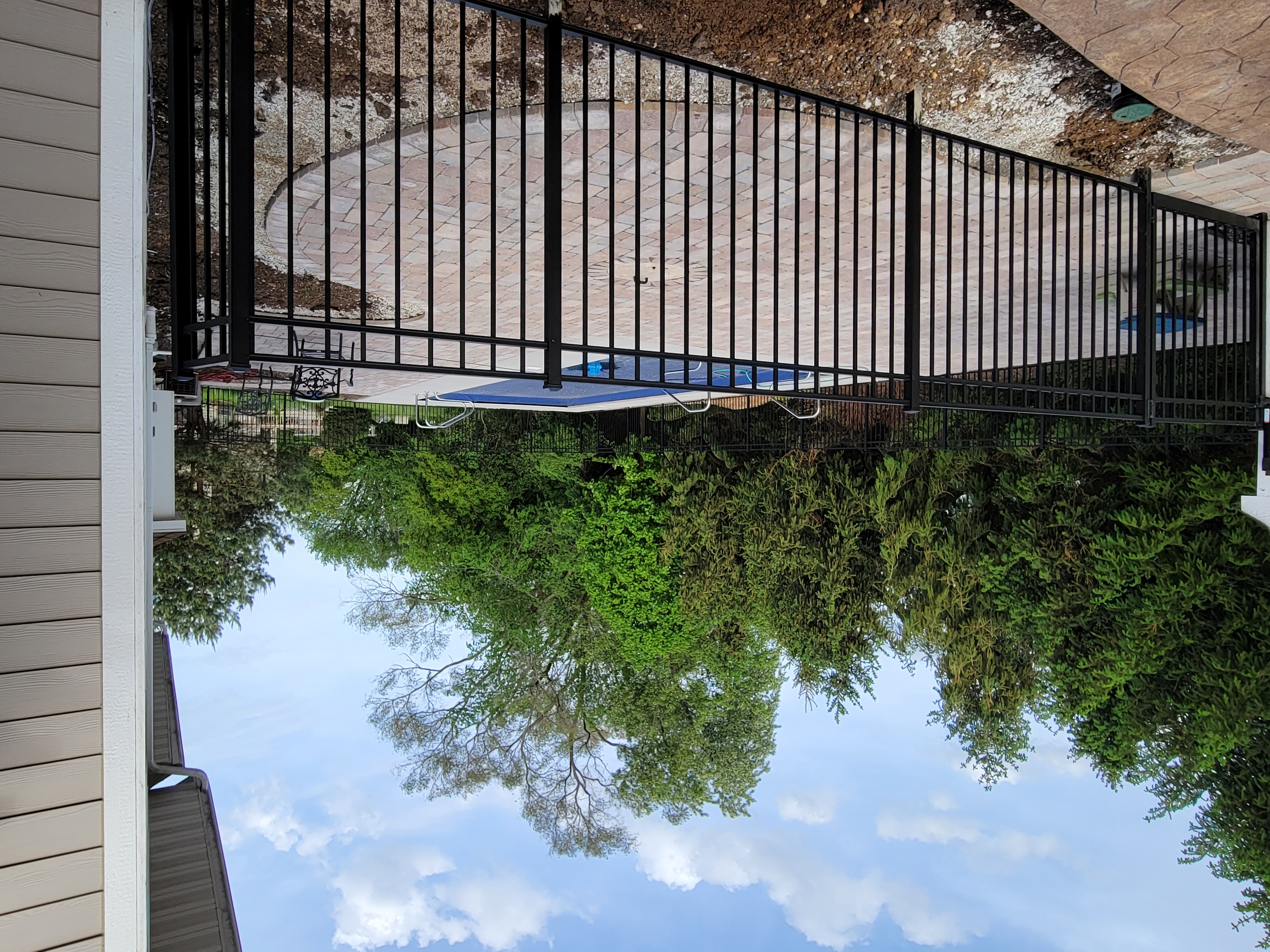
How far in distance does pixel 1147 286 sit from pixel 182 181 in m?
5.46

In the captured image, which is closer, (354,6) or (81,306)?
(81,306)

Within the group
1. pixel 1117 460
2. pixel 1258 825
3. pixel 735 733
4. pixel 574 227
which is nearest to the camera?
pixel 574 227

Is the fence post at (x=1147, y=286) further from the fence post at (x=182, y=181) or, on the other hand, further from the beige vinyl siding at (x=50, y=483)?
the beige vinyl siding at (x=50, y=483)

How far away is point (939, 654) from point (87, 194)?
9898 millimetres

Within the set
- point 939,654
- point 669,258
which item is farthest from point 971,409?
point 939,654

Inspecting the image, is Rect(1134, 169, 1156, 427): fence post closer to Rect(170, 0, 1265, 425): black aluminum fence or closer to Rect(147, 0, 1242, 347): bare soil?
Rect(170, 0, 1265, 425): black aluminum fence

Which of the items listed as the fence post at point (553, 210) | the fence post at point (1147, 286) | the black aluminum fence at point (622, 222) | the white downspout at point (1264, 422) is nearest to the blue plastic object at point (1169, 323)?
the black aluminum fence at point (622, 222)

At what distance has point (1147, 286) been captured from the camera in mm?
4758

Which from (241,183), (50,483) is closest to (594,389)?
(241,183)

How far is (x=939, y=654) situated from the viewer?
9.62 m

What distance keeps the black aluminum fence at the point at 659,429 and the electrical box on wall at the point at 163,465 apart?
574cm

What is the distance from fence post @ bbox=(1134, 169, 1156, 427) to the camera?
15.7 ft

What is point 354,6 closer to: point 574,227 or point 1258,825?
point 574,227

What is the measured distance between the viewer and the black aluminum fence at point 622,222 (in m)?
2.73
